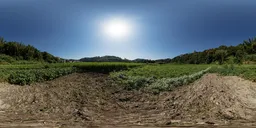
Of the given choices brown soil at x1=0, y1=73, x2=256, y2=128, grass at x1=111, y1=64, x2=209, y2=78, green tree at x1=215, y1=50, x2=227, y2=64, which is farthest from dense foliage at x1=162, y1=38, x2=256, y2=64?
brown soil at x1=0, y1=73, x2=256, y2=128

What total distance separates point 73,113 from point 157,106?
3.61 meters

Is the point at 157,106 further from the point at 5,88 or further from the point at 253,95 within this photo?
the point at 5,88

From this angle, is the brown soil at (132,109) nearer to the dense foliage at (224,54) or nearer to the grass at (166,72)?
the grass at (166,72)

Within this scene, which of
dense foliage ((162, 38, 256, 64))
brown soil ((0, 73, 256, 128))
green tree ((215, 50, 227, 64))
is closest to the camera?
brown soil ((0, 73, 256, 128))

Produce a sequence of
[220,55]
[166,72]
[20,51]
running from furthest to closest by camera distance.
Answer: [20,51]
[220,55]
[166,72]

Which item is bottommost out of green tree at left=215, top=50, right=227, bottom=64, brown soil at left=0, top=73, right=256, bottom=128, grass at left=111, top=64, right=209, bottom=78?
brown soil at left=0, top=73, right=256, bottom=128

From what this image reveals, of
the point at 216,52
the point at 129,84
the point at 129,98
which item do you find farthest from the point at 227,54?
the point at 129,98

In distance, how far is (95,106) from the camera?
11.0 meters

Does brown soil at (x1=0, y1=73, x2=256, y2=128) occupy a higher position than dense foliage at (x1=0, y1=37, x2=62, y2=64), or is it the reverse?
dense foliage at (x1=0, y1=37, x2=62, y2=64)

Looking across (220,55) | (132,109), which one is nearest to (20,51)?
(220,55)

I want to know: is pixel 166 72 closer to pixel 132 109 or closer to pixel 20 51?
pixel 132 109

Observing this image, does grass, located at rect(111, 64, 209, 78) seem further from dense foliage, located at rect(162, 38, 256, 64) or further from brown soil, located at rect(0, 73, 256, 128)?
dense foliage, located at rect(162, 38, 256, 64)

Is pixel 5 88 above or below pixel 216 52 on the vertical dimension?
below

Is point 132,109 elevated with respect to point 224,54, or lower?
lower
